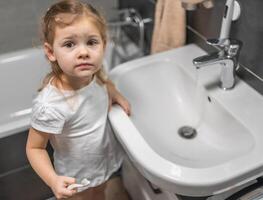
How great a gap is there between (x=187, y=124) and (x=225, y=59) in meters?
0.25

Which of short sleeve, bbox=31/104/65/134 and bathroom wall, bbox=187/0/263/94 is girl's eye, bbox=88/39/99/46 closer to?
short sleeve, bbox=31/104/65/134

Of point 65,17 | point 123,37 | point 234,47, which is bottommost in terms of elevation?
point 123,37

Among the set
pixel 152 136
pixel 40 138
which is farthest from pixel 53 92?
pixel 152 136

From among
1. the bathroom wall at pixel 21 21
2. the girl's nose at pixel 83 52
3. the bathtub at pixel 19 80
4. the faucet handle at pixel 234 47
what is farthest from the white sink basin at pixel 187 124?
the bathtub at pixel 19 80

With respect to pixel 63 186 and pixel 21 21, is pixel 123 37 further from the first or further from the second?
pixel 63 186

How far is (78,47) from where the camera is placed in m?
0.80

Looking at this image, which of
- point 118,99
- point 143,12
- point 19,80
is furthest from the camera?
point 19,80

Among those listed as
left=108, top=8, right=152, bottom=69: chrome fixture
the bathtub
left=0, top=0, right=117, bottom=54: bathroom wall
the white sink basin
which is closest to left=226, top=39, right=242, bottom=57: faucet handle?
the white sink basin

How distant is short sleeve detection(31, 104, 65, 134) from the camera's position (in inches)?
34.0

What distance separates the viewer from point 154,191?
1123 mm

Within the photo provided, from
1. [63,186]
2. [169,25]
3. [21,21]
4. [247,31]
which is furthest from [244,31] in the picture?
[21,21]

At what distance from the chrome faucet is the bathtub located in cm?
96

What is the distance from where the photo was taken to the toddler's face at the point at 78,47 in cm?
79

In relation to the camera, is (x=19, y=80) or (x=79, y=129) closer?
(x=79, y=129)
